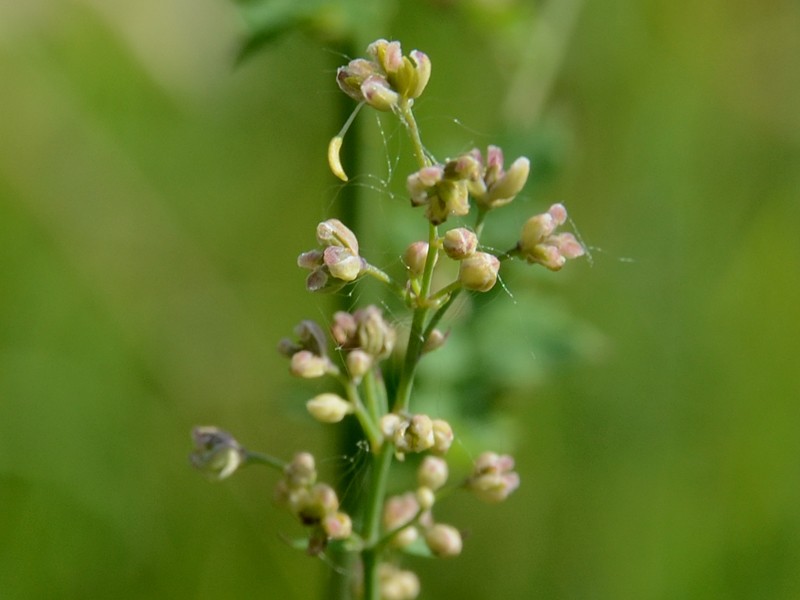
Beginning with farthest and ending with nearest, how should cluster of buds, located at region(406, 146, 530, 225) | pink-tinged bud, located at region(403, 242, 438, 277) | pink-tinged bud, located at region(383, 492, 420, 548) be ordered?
pink-tinged bud, located at region(383, 492, 420, 548), pink-tinged bud, located at region(403, 242, 438, 277), cluster of buds, located at region(406, 146, 530, 225)

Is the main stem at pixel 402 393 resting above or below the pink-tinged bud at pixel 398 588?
above

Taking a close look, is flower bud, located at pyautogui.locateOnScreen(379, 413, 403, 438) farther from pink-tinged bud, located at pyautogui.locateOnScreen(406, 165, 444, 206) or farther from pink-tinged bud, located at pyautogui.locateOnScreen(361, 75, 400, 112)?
pink-tinged bud, located at pyautogui.locateOnScreen(361, 75, 400, 112)

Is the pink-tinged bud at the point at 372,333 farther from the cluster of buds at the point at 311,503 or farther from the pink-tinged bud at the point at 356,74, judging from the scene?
the pink-tinged bud at the point at 356,74

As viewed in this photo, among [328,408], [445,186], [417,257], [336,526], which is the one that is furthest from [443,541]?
[445,186]

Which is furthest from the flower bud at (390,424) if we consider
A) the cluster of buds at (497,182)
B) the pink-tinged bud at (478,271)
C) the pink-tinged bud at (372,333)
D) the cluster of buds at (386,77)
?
the cluster of buds at (386,77)

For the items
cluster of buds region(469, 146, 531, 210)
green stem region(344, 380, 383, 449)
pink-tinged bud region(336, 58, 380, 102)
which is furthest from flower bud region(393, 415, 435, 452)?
pink-tinged bud region(336, 58, 380, 102)

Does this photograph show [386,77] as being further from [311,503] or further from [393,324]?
[311,503]
